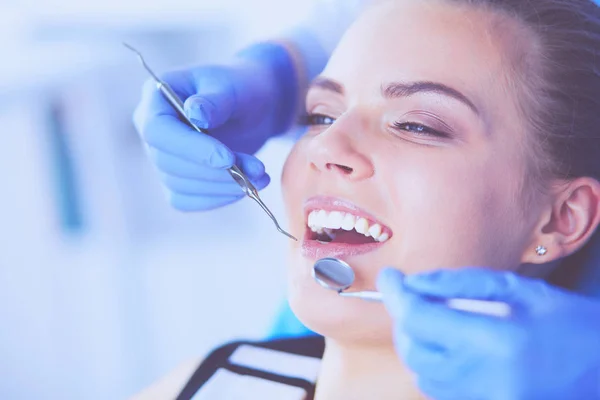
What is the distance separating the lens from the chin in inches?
39.1

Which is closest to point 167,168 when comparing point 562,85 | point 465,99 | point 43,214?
point 465,99

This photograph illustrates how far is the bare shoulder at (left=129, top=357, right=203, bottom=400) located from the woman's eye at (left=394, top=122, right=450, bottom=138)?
0.63m

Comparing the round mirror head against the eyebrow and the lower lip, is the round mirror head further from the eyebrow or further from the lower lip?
the eyebrow

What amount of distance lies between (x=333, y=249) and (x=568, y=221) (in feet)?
1.28

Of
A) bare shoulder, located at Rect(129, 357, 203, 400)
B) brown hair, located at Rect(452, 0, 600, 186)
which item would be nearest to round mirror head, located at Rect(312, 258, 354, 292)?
brown hair, located at Rect(452, 0, 600, 186)

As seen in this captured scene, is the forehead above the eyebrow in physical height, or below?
above

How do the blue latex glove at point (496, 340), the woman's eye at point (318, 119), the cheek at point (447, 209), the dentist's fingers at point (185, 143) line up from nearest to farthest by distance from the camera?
the blue latex glove at point (496, 340), the cheek at point (447, 209), the dentist's fingers at point (185, 143), the woman's eye at point (318, 119)

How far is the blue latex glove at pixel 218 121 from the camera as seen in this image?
1.14m

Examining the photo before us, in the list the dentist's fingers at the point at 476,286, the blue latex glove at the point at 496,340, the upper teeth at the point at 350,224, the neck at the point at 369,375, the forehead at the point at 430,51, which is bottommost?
the neck at the point at 369,375

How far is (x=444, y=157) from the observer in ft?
3.28

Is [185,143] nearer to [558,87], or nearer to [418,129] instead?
[418,129]

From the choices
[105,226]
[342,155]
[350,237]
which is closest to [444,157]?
[342,155]

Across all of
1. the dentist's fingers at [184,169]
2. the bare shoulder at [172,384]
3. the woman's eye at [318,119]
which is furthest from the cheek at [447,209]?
the bare shoulder at [172,384]

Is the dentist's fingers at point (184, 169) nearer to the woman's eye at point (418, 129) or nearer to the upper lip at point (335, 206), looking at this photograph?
the upper lip at point (335, 206)
